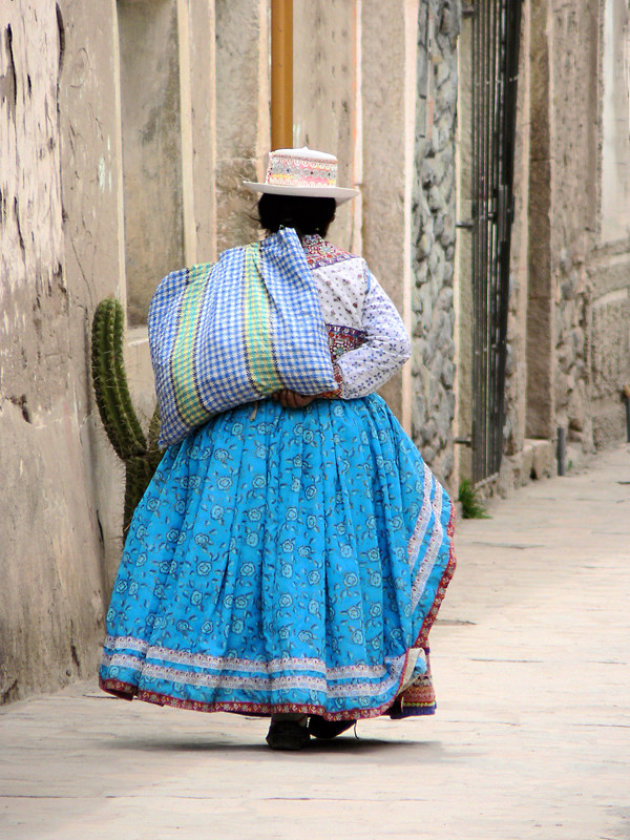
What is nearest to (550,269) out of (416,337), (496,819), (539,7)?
(539,7)

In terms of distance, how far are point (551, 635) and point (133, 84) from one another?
8.18 feet

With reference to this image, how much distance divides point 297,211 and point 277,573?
2.95ft

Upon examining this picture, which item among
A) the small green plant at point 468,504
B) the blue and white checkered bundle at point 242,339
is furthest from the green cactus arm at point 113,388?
the small green plant at point 468,504

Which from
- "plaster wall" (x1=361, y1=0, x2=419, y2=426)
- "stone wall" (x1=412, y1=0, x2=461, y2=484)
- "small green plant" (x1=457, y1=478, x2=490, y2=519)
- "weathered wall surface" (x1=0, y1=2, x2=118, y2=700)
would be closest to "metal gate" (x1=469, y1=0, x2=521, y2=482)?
"small green plant" (x1=457, y1=478, x2=490, y2=519)

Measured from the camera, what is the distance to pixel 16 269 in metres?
4.07

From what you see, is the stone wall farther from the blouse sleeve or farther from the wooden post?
the blouse sleeve

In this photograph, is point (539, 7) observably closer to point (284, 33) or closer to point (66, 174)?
point (284, 33)

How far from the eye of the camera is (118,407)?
4.55 metres

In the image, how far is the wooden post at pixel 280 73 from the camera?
631 centimetres

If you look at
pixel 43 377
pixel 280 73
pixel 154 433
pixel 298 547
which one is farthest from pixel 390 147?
pixel 298 547

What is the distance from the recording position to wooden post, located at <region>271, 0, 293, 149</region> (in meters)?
6.31

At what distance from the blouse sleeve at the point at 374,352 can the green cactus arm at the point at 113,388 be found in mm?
983

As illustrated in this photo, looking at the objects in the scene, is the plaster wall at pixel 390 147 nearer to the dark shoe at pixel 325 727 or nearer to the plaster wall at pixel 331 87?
the plaster wall at pixel 331 87

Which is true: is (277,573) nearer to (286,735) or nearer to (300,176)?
(286,735)
